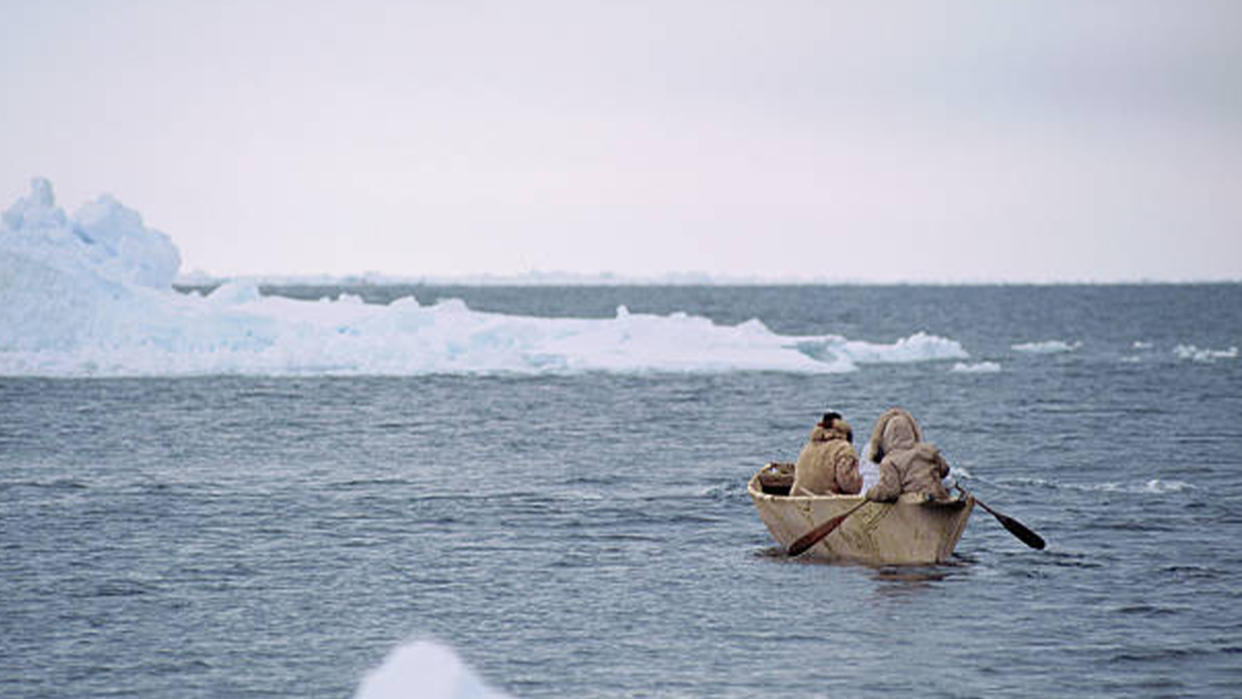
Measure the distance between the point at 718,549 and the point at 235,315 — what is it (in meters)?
35.4

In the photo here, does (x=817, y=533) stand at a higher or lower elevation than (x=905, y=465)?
lower

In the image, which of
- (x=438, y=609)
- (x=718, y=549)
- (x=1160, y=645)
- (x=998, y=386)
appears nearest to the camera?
(x=1160, y=645)

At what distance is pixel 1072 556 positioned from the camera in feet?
58.2

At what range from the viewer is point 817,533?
1705 cm

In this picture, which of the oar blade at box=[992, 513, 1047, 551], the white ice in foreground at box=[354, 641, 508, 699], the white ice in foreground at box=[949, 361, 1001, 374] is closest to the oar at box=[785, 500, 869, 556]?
the oar blade at box=[992, 513, 1047, 551]

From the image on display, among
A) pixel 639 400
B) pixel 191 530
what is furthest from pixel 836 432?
pixel 639 400

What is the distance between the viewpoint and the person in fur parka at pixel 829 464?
56.8 ft

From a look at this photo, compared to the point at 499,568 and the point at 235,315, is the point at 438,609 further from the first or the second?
the point at 235,315

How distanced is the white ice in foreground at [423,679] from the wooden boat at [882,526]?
5.25 metres

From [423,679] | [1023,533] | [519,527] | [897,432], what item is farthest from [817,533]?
[423,679]

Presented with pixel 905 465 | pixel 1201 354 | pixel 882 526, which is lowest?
pixel 882 526

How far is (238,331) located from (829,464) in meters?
37.0

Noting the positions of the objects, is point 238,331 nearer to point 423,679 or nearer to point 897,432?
point 897,432

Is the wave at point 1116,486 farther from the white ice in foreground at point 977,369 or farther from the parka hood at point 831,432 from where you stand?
the white ice in foreground at point 977,369
